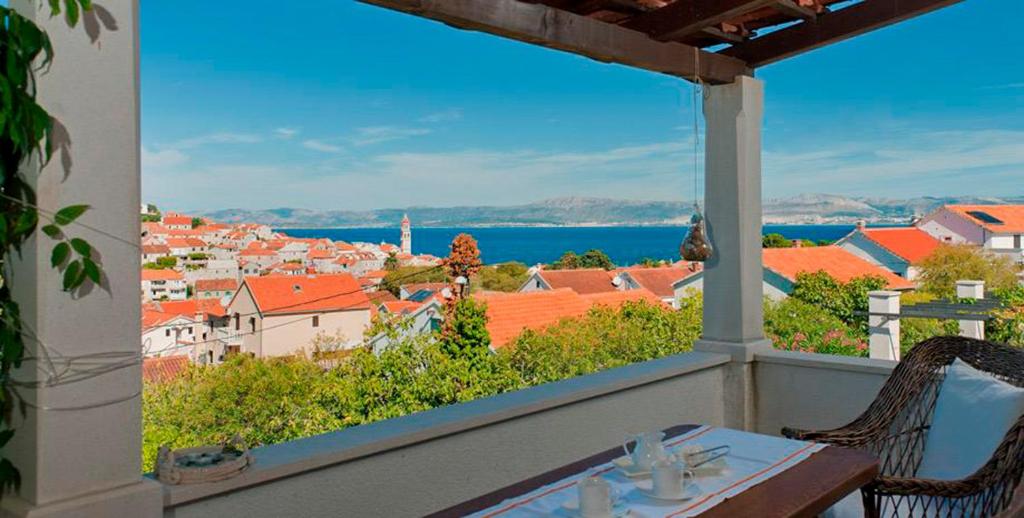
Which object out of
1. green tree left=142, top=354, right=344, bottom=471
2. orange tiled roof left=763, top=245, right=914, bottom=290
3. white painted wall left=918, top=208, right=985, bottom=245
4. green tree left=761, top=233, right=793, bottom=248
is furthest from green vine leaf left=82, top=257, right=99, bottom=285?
green tree left=761, top=233, right=793, bottom=248

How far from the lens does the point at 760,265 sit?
345 centimetres

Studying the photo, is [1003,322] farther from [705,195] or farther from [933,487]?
[933,487]

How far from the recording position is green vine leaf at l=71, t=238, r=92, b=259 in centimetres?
138

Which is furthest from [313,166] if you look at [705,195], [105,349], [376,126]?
[105,349]

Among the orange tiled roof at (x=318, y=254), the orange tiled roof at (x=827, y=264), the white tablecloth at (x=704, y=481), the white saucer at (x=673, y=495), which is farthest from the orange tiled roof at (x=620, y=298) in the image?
the white saucer at (x=673, y=495)

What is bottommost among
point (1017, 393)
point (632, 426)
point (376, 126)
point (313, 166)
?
point (632, 426)

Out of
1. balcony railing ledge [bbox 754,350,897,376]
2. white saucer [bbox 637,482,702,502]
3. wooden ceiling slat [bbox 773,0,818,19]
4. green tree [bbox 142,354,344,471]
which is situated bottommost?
green tree [bbox 142,354,344,471]

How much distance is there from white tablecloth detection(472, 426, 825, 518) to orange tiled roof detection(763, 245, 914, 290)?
347 inches

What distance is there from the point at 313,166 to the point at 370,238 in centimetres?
747

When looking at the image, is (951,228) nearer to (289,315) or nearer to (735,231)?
(735,231)

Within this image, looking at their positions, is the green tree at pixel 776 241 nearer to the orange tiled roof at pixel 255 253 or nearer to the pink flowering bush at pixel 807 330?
the pink flowering bush at pixel 807 330

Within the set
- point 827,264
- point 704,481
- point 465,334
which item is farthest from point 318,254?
point 704,481

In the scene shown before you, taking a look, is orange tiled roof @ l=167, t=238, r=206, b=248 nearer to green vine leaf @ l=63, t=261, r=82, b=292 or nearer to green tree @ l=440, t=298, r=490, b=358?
green tree @ l=440, t=298, r=490, b=358

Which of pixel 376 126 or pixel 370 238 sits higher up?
pixel 376 126
